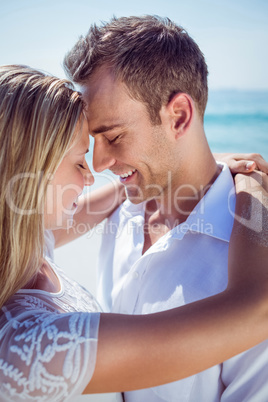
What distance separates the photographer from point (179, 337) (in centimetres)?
109

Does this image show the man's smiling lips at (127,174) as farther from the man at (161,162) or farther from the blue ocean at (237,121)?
the blue ocean at (237,121)

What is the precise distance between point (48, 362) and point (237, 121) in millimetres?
9473

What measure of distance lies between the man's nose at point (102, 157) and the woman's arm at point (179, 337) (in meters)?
0.93

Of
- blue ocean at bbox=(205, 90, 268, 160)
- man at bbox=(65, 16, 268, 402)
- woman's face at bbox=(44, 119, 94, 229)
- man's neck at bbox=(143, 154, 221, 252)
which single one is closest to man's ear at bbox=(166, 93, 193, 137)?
man at bbox=(65, 16, 268, 402)

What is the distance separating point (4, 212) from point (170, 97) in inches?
37.4

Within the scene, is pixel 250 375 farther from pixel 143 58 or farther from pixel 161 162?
pixel 143 58

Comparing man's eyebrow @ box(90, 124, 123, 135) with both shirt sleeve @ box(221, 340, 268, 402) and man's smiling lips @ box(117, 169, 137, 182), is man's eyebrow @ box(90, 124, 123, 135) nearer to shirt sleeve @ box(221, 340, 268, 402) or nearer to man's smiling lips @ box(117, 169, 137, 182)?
man's smiling lips @ box(117, 169, 137, 182)

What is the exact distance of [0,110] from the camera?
128 cm

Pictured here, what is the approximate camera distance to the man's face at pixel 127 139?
172cm

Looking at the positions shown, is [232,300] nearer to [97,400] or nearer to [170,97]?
[97,400]

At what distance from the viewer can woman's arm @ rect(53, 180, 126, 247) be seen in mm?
2314

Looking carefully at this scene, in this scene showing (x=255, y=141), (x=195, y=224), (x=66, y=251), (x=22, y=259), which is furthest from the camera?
(x=255, y=141)

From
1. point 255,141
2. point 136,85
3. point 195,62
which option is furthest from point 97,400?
point 255,141

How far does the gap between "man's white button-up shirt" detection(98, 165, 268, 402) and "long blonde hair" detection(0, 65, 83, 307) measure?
0.53m
